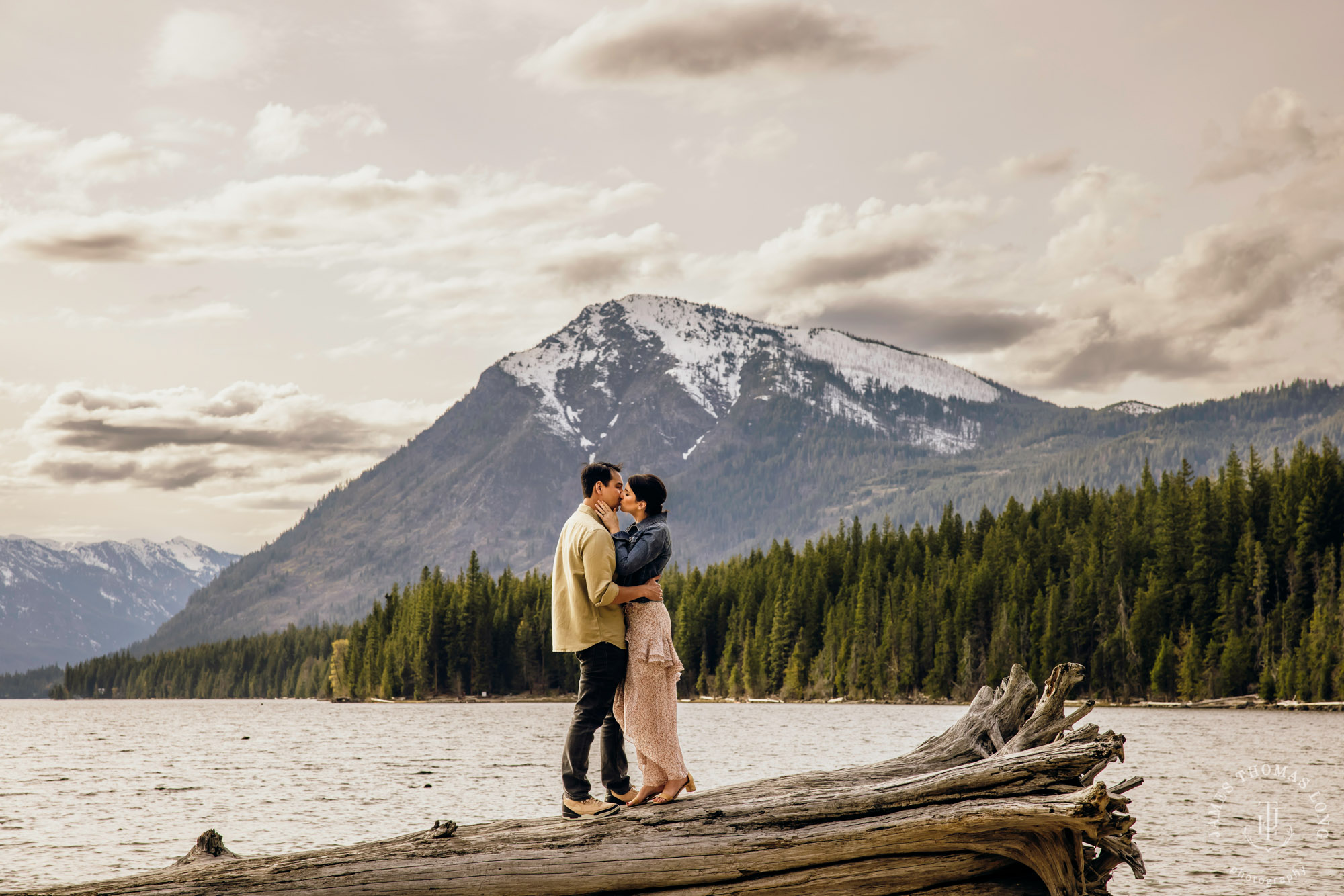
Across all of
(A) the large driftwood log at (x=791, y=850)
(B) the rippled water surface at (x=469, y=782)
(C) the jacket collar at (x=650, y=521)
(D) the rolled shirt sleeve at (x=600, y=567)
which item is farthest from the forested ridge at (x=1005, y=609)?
(D) the rolled shirt sleeve at (x=600, y=567)

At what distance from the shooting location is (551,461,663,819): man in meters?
14.2

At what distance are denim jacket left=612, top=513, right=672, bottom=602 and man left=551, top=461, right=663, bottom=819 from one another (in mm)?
142

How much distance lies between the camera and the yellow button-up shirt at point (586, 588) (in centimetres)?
1417

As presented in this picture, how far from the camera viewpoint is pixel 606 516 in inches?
583

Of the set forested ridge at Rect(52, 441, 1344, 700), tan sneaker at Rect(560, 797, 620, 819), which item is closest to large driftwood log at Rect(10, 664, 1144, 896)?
tan sneaker at Rect(560, 797, 620, 819)

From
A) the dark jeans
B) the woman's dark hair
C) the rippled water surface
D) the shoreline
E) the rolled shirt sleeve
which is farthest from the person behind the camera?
the shoreline

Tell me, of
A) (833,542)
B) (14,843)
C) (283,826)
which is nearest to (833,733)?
(283,826)

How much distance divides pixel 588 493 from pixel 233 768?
5345cm

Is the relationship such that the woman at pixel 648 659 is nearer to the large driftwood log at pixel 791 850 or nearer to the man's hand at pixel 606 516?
the man's hand at pixel 606 516

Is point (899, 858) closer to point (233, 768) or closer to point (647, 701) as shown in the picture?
point (647, 701)

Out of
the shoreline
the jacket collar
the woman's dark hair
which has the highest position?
the woman's dark hair

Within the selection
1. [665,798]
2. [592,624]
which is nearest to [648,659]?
[592,624]

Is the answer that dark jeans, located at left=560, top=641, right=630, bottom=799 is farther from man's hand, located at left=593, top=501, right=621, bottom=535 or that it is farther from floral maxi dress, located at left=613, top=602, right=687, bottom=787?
man's hand, located at left=593, top=501, right=621, bottom=535

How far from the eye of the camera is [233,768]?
6022 cm
